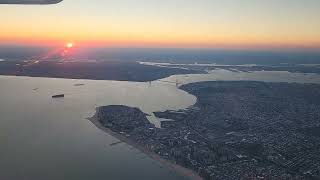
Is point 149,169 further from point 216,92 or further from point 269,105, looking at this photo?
point 216,92

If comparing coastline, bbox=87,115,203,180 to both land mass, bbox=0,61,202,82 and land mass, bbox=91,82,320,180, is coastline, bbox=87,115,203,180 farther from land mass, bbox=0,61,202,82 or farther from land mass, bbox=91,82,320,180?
land mass, bbox=0,61,202,82

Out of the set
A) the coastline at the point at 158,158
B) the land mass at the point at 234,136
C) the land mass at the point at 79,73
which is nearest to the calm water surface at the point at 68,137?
the coastline at the point at 158,158

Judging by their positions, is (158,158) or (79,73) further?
(79,73)

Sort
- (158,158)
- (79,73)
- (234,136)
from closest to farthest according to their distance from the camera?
(158,158) < (234,136) < (79,73)

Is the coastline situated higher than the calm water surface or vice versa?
the coastline

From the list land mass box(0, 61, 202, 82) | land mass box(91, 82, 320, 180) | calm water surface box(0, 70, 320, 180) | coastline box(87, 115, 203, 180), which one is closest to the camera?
coastline box(87, 115, 203, 180)

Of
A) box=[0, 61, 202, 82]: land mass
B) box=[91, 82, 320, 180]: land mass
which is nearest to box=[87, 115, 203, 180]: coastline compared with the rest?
box=[91, 82, 320, 180]: land mass

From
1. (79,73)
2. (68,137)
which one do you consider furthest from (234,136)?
(79,73)

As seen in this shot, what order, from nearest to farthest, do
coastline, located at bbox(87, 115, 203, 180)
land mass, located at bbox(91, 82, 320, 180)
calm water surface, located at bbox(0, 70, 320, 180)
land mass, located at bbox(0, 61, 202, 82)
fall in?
coastline, located at bbox(87, 115, 203, 180) → calm water surface, located at bbox(0, 70, 320, 180) → land mass, located at bbox(91, 82, 320, 180) → land mass, located at bbox(0, 61, 202, 82)

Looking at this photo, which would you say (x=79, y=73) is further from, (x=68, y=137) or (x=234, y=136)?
(x=234, y=136)
